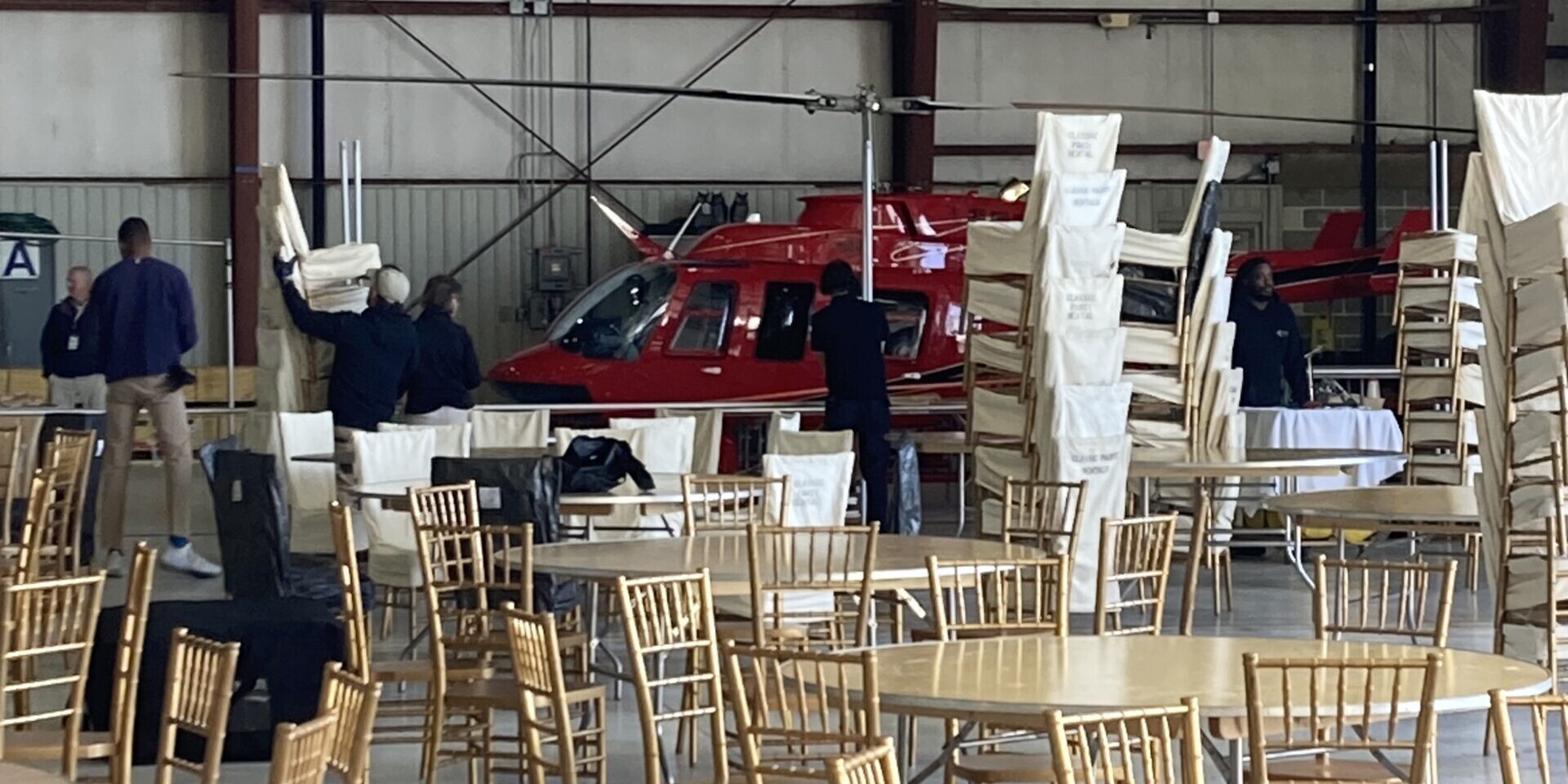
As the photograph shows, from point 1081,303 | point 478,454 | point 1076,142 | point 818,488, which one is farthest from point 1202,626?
point 478,454

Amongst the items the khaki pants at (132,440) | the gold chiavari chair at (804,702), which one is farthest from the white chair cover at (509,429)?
the gold chiavari chair at (804,702)

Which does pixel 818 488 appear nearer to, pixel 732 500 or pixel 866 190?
pixel 732 500

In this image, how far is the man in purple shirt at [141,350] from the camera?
32.3 ft

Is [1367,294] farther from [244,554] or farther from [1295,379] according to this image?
[244,554]

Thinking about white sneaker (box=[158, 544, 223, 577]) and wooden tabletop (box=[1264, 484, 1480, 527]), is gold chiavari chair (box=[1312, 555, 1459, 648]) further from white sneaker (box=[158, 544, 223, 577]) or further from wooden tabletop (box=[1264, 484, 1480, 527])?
white sneaker (box=[158, 544, 223, 577])

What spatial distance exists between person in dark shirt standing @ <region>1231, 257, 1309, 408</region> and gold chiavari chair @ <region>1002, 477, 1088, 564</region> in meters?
3.28

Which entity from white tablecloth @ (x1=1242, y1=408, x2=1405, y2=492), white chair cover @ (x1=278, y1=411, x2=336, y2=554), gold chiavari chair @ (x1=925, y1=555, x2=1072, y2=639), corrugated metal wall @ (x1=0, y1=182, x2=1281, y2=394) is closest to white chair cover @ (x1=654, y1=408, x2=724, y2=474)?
white chair cover @ (x1=278, y1=411, x2=336, y2=554)

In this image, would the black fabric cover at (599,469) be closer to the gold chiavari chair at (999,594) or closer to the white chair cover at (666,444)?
the white chair cover at (666,444)

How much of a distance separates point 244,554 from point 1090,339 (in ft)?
10.2

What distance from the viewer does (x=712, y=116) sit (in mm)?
17938

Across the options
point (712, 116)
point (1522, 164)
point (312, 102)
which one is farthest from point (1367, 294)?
point (1522, 164)

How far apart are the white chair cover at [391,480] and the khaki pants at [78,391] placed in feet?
12.6

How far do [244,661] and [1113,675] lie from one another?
272 centimetres

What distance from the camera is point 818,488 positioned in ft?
23.2
